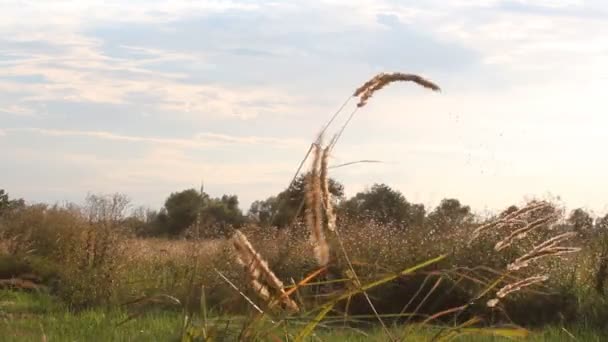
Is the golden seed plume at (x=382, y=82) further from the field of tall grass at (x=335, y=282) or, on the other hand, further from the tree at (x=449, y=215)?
the tree at (x=449, y=215)

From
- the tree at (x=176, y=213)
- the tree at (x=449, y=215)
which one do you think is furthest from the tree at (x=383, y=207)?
the tree at (x=176, y=213)

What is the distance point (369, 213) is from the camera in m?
13.3

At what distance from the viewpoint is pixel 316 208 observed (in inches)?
112

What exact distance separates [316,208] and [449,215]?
863 cm

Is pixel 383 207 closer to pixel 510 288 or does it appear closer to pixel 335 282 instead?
pixel 335 282

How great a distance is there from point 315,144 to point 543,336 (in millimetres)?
3682

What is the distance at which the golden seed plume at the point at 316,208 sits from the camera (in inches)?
111

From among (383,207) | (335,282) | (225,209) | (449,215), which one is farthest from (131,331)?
(225,209)

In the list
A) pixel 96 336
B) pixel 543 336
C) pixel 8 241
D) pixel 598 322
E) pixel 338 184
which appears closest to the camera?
pixel 338 184

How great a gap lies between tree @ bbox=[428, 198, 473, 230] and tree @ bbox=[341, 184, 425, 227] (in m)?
0.24

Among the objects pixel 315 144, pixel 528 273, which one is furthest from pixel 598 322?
pixel 315 144

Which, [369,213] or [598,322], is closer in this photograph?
[598,322]

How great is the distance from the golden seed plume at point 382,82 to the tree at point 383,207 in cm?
859

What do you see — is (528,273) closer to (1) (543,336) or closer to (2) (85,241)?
(1) (543,336)
